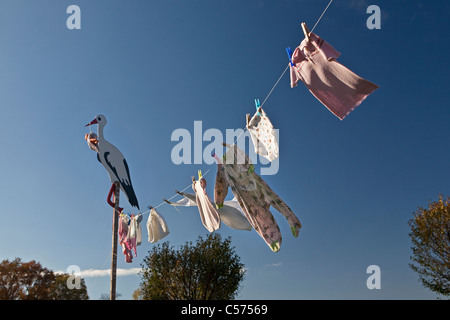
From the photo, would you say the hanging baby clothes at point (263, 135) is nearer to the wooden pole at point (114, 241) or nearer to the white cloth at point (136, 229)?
the wooden pole at point (114, 241)

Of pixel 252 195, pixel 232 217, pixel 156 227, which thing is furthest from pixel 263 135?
pixel 156 227

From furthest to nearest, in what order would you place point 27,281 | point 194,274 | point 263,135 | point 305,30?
point 27,281, point 194,274, point 263,135, point 305,30

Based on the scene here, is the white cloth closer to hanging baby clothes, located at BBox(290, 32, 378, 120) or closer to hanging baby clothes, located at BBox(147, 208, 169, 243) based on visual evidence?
hanging baby clothes, located at BBox(147, 208, 169, 243)

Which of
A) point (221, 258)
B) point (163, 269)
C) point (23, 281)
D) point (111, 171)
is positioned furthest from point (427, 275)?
point (23, 281)

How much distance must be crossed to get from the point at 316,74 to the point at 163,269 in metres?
16.3

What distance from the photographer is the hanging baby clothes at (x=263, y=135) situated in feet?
19.0

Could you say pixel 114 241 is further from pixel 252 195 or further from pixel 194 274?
pixel 194 274

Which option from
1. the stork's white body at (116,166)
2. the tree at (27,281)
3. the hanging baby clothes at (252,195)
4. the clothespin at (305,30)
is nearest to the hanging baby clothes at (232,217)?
the hanging baby clothes at (252,195)

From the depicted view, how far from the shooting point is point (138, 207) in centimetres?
1001

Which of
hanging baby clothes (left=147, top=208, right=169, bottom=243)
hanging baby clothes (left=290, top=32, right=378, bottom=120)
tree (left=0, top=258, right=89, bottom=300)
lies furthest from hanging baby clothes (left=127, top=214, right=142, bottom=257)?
tree (left=0, top=258, right=89, bottom=300)

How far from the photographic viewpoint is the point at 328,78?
16.6ft

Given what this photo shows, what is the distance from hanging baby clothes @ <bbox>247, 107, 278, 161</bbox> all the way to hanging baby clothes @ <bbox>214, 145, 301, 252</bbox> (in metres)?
0.68

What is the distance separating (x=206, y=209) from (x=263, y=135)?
220 cm
